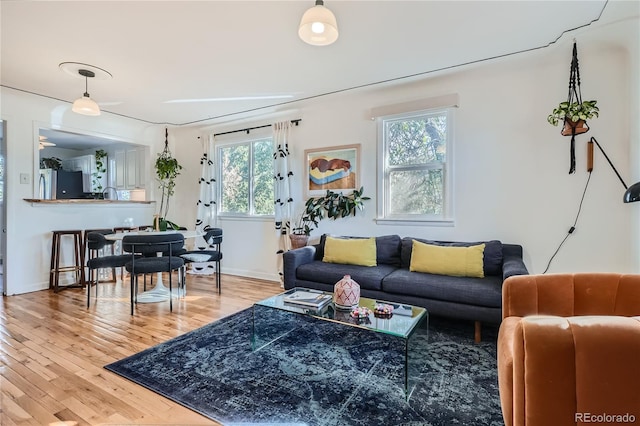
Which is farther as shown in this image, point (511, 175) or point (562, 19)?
point (511, 175)

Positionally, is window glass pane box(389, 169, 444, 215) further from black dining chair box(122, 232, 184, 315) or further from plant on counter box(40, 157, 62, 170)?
plant on counter box(40, 157, 62, 170)

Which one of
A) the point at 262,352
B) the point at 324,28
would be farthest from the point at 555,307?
the point at 324,28

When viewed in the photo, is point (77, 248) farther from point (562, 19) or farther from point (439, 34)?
point (562, 19)

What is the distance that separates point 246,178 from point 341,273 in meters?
2.59

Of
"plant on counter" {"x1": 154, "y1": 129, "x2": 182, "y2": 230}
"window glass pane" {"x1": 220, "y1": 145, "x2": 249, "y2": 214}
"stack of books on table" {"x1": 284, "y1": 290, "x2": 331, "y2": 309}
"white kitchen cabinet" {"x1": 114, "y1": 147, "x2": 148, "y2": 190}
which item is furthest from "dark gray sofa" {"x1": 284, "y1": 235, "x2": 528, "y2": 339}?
"white kitchen cabinet" {"x1": 114, "y1": 147, "x2": 148, "y2": 190}

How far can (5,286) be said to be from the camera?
3873 millimetres

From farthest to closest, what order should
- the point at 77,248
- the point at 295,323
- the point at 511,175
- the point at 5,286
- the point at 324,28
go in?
the point at 77,248 → the point at 5,286 → the point at 511,175 → the point at 295,323 → the point at 324,28

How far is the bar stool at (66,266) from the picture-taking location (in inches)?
163

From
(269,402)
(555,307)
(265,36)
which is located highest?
(265,36)

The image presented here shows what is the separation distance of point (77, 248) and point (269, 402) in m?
4.19

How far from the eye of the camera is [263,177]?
4859 mm

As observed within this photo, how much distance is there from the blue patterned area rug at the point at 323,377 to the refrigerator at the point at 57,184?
5779mm

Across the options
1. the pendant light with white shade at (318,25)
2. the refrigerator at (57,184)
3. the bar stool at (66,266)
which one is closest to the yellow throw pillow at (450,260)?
the pendant light with white shade at (318,25)

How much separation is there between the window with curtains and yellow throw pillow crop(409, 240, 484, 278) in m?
2.45
